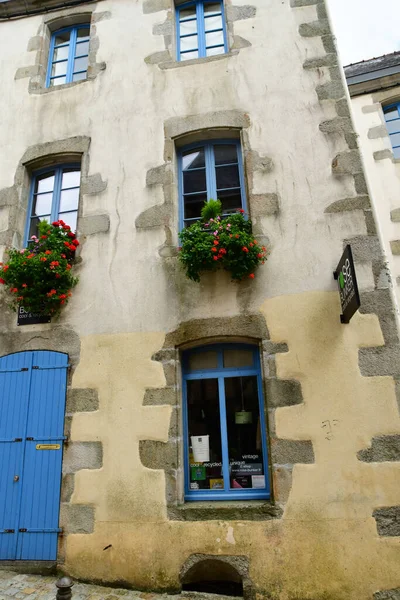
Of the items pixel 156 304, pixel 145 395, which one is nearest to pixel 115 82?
pixel 156 304

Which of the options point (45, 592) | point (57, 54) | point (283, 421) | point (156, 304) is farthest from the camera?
point (57, 54)

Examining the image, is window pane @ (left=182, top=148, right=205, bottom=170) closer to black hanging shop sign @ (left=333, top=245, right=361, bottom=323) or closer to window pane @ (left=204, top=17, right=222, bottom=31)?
window pane @ (left=204, top=17, right=222, bottom=31)

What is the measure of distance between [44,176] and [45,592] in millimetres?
4656

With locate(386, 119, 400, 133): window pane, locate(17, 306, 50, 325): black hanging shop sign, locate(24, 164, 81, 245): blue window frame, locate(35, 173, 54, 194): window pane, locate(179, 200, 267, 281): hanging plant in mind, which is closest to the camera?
locate(179, 200, 267, 281): hanging plant

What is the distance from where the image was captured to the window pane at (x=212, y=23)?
18.4ft

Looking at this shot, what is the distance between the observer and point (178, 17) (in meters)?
5.76

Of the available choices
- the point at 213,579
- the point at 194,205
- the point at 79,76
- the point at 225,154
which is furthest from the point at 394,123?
the point at 213,579

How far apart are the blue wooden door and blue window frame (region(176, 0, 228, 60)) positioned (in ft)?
14.2

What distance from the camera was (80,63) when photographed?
19.4 feet

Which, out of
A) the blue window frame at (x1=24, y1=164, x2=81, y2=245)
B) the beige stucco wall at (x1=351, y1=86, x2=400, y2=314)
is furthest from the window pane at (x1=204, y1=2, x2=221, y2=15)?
the blue window frame at (x1=24, y1=164, x2=81, y2=245)

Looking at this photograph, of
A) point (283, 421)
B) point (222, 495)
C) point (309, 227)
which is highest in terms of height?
point (309, 227)

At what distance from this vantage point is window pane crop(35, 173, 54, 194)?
5387mm

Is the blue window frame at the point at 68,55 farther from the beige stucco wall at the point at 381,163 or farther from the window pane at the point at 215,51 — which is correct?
the beige stucco wall at the point at 381,163

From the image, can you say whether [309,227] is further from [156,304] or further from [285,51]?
[285,51]
